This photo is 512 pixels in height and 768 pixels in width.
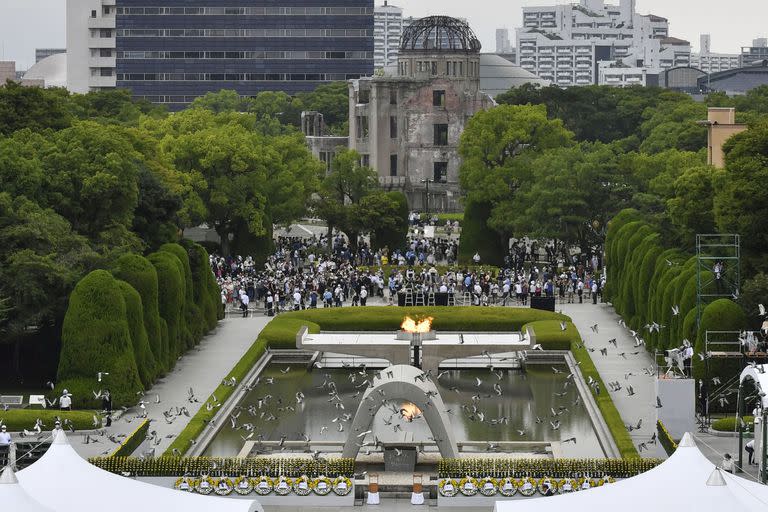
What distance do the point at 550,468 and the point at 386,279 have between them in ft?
150

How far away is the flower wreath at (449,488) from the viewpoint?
158 ft

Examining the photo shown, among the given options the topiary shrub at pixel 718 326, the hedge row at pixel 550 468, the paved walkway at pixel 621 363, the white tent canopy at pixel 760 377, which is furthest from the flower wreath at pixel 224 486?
the topiary shrub at pixel 718 326

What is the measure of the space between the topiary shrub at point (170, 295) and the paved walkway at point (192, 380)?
903 mm

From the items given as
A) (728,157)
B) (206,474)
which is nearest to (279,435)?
(206,474)

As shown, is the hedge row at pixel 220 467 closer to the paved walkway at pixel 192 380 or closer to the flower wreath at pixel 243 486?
the flower wreath at pixel 243 486

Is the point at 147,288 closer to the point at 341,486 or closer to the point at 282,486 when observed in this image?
the point at 282,486

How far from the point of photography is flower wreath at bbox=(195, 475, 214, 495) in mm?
48438

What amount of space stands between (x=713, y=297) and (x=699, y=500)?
26.5 meters

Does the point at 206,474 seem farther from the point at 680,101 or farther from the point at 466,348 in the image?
the point at 680,101

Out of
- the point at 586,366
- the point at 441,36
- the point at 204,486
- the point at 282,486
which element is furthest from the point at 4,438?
the point at 441,36

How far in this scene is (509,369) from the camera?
72562 millimetres

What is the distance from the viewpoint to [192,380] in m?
66.8

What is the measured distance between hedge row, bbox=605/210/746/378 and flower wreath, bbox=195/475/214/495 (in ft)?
59.1

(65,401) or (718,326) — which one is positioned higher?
(718,326)
